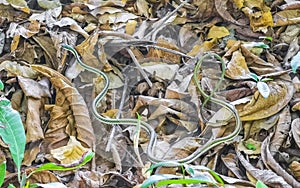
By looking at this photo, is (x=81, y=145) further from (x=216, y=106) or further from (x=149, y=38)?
(x=149, y=38)

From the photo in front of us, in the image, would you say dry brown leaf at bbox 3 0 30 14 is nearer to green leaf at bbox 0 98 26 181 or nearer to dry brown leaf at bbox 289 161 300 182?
green leaf at bbox 0 98 26 181

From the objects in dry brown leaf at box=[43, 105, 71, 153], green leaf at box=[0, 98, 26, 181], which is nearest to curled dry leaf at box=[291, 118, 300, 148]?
dry brown leaf at box=[43, 105, 71, 153]

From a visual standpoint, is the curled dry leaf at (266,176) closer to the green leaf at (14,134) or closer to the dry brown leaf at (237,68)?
the dry brown leaf at (237,68)

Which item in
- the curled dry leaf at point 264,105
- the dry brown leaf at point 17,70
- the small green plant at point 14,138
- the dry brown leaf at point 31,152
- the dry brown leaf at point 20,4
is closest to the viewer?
the small green plant at point 14,138

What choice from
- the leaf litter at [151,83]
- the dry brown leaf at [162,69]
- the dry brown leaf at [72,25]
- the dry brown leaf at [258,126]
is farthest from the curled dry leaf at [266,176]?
the dry brown leaf at [72,25]

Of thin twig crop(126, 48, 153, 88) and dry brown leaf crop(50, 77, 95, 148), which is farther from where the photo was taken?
thin twig crop(126, 48, 153, 88)

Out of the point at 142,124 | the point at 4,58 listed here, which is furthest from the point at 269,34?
the point at 4,58

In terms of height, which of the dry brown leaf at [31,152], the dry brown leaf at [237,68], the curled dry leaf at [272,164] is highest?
the dry brown leaf at [237,68]
